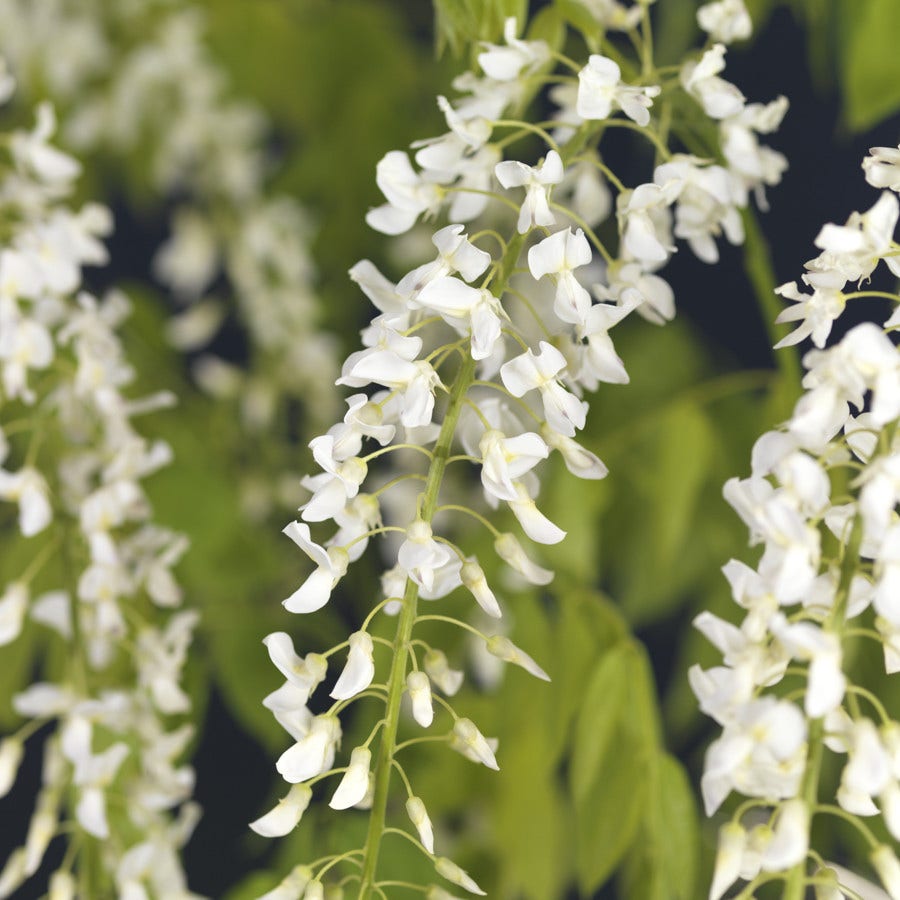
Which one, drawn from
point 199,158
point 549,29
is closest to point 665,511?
point 549,29

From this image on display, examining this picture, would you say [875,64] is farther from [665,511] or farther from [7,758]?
[7,758]

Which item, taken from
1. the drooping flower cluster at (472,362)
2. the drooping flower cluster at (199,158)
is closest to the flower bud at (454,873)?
the drooping flower cluster at (472,362)

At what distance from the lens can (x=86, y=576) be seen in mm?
574

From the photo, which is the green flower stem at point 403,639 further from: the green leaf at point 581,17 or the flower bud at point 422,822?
the green leaf at point 581,17

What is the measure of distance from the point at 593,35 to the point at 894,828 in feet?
1.11

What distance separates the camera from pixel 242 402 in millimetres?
1057

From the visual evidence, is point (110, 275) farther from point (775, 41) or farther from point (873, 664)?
point (873, 664)

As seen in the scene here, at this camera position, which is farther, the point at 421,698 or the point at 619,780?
the point at 619,780

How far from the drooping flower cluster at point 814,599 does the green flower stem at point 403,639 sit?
3.8 inches

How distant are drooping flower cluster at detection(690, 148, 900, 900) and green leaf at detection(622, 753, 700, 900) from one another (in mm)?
132

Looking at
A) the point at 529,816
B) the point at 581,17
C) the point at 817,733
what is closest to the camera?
the point at 817,733

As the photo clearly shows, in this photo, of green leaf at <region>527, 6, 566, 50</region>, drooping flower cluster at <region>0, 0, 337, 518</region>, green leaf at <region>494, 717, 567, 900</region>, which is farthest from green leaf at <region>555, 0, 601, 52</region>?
drooping flower cluster at <region>0, 0, 337, 518</region>

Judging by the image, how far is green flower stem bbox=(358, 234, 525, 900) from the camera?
408mm

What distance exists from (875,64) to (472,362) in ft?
1.05
